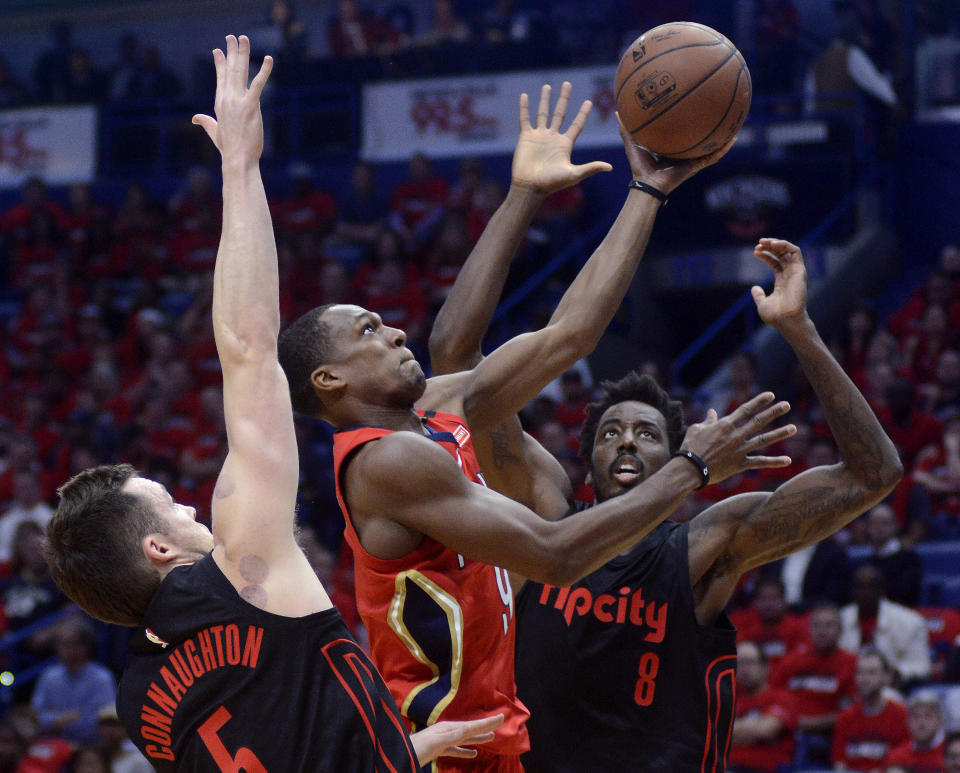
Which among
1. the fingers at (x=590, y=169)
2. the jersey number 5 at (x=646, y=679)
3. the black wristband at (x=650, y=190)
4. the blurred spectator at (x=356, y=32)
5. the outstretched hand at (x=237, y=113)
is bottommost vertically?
the jersey number 5 at (x=646, y=679)

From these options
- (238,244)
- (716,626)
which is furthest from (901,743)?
(238,244)

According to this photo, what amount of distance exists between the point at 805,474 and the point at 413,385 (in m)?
1.40

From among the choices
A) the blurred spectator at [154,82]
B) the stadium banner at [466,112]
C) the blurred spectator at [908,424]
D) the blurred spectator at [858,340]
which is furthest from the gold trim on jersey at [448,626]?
the blurred spectator at [154,82]

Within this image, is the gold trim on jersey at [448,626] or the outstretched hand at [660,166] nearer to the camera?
the gold trim on jersey at [448,626]

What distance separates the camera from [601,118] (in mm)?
13297

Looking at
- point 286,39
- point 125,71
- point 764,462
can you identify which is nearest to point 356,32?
point 286,39

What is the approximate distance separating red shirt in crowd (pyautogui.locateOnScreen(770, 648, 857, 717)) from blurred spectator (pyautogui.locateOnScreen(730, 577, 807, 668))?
0.46 feet

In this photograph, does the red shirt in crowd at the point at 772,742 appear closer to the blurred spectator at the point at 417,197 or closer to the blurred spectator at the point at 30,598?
the blurred spectator at the point at 30,598

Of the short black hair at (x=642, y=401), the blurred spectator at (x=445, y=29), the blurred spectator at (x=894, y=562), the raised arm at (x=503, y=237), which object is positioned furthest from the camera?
the blurred spectator at (x=445, y=29)

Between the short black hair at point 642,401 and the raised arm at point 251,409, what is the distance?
2.18m

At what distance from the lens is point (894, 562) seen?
816cm

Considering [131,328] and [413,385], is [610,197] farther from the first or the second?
[413,385]

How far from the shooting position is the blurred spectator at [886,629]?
771cm

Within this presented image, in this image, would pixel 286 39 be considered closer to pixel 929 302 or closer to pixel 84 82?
pixel 84 82
